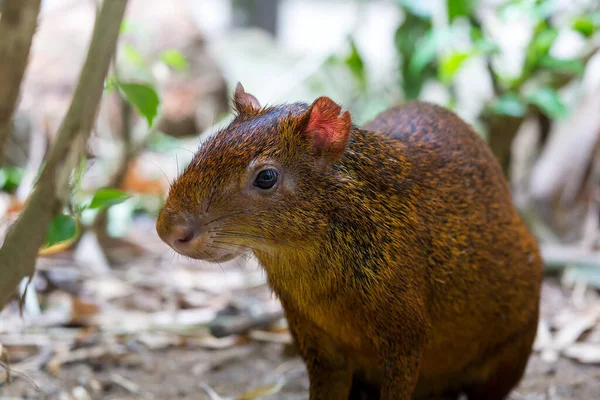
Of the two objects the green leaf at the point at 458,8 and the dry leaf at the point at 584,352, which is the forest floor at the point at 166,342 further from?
the green leaf at the point at 458,8

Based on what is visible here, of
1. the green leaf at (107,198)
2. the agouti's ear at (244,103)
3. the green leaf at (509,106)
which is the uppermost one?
the green leaf at (509,106)

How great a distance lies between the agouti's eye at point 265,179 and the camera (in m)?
2.58

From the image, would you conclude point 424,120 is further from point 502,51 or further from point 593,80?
point 593,80

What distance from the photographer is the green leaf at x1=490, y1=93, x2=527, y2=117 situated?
5086 millimetres

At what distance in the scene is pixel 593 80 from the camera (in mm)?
6223

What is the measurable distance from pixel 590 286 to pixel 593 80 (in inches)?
81.4

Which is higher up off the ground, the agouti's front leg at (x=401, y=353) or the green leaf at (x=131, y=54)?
the green leaf at (x=131, y=54)

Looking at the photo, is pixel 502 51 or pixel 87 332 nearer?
pixel 87 332

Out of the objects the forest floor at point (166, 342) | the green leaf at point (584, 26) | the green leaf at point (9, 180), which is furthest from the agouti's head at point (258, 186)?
the green leaf at point (9, 180)

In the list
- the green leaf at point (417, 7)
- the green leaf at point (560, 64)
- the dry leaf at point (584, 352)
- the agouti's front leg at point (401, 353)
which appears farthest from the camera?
the green leaf at point (417, 7)

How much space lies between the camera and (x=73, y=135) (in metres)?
1.97

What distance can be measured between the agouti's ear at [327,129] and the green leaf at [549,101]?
2840mm

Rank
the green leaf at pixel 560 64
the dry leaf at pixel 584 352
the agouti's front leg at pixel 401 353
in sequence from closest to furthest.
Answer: the agouti's front leg at pixel 401 353
the dry leaf at pixel 584 352
the green leaf at pixel 560 64

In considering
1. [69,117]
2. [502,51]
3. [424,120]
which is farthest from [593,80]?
[69,117]
